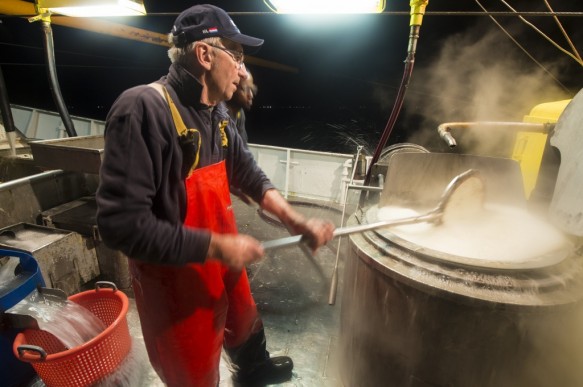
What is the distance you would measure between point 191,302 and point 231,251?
1.56 ft

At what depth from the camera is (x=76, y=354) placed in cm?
210

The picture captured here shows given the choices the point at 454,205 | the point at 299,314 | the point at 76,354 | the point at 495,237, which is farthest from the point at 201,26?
the point at 299,314

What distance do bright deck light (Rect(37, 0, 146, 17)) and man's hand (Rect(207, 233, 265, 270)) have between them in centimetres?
325

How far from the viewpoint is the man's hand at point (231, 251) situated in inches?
58.5

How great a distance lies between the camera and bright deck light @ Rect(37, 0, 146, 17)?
335 cm

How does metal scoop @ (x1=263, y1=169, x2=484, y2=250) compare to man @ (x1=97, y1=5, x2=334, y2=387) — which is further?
metal scoop @ (x1=263, y1=169, x2=484, y2=250)

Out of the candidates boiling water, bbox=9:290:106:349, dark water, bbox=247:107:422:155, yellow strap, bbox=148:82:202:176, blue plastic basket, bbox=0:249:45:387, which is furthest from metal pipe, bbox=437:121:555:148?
dark water, bbox=247:107:422:155

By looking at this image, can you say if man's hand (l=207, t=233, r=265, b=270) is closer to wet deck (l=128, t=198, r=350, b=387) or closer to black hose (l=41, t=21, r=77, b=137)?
wet deck (l=128, t=198, r=350, b=387)

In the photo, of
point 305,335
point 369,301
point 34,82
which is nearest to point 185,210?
point 369,301

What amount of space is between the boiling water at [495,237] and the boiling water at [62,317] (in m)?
2.46

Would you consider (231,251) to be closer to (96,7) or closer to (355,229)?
(355,229)

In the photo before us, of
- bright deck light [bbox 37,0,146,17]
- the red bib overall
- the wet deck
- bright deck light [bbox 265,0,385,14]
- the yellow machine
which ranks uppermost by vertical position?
bright deck light [bbox 37,0,146,17]

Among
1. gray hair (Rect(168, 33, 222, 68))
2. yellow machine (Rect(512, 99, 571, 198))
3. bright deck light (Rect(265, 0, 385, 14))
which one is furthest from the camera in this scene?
yellow machine (Rect(512, 99, 571, 198))

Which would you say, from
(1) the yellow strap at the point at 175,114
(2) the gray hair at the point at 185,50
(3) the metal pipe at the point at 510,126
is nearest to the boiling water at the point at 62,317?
(1) the yellow strap at the point at 175,114
